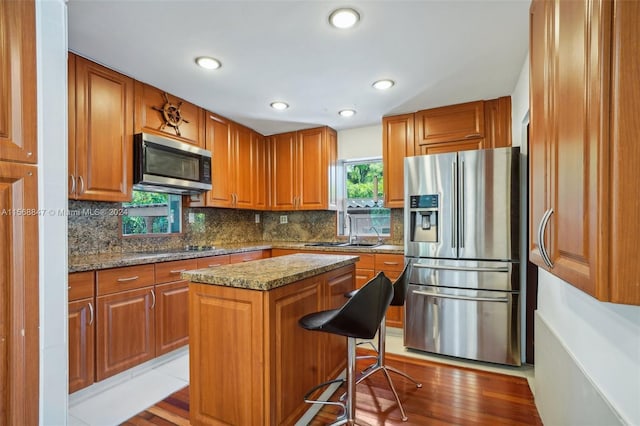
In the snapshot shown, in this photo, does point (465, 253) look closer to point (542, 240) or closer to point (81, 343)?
point (542, 240)

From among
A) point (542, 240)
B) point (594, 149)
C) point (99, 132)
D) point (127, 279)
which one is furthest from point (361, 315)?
point (99, 132)

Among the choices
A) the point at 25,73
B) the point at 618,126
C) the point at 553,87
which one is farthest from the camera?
the point at 25,73

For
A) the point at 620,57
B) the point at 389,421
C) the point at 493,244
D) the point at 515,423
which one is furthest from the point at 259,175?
the point at 620,57

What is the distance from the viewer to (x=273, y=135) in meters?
4.24

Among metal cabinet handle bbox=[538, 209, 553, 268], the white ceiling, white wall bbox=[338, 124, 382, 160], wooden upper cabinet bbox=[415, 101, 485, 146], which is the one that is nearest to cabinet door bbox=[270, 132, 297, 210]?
white wall bbox=[338, 124, 382, 160]

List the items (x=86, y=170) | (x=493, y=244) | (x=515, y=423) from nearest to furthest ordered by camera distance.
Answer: (x=515, y=423)
(x=86, y=170)
(x=493, y=244)

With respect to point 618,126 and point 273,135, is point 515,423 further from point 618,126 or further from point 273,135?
point 273,135

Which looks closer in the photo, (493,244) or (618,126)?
(618,126)

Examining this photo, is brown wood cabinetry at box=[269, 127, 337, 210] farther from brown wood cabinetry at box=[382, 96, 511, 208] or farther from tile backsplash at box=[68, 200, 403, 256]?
brown wood cabinetry at box=[382, 96, 511, 208]

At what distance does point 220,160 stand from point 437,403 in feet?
9.82

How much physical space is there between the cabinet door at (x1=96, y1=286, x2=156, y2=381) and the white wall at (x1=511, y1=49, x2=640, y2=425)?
8.52ft

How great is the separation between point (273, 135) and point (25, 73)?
3212 mm

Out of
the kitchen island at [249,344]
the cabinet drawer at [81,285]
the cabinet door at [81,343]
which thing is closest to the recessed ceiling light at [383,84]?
the kitchen island at [249,344]

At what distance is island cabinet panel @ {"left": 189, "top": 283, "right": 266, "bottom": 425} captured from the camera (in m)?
1.46
